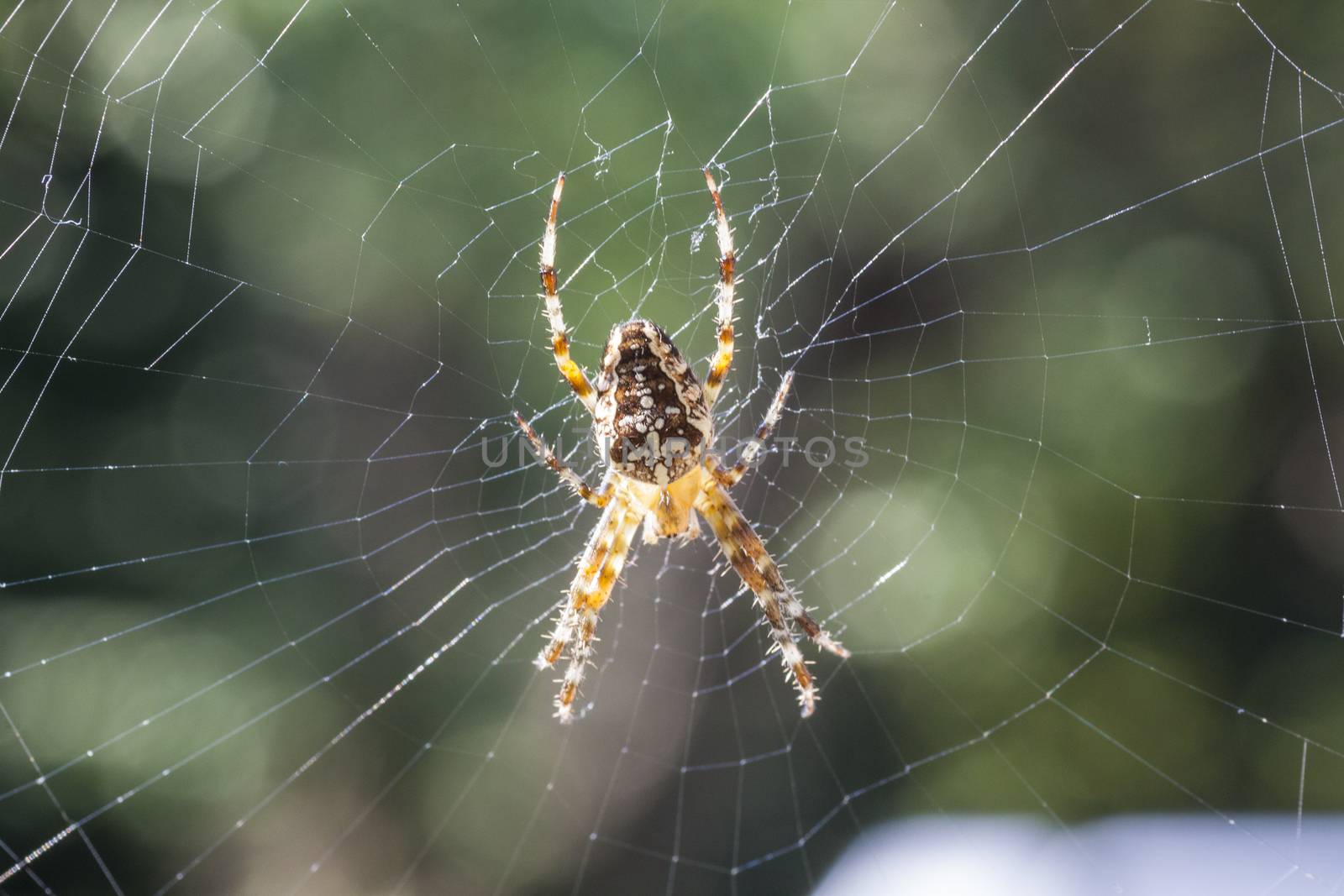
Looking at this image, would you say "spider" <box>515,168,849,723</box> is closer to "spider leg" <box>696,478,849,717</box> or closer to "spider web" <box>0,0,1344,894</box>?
"spider leg" <box>696,478,849,717</box>

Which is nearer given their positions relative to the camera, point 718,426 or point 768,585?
point 768,585

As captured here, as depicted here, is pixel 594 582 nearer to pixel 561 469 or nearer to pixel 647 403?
pixel 561 469

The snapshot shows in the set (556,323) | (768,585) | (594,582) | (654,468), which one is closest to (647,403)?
(654,468)

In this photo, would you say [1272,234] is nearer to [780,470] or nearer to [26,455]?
[780,470]

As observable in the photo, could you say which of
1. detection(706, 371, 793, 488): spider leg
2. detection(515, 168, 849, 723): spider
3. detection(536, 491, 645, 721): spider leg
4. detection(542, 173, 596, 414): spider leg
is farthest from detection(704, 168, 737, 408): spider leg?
detection(536, 491, 645, 721): spider leg

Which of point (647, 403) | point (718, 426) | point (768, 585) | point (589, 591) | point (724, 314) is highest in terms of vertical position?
point (724, 314)

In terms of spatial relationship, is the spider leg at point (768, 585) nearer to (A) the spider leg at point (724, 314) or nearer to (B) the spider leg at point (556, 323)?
(A) the spider leg at point (724, 314)

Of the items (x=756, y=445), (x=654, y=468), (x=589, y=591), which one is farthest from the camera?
(x=589, y=591)

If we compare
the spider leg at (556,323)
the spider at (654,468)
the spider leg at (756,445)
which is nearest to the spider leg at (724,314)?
the spider at (654,468)

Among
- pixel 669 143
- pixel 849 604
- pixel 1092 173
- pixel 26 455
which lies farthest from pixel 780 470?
pixel 26 455
